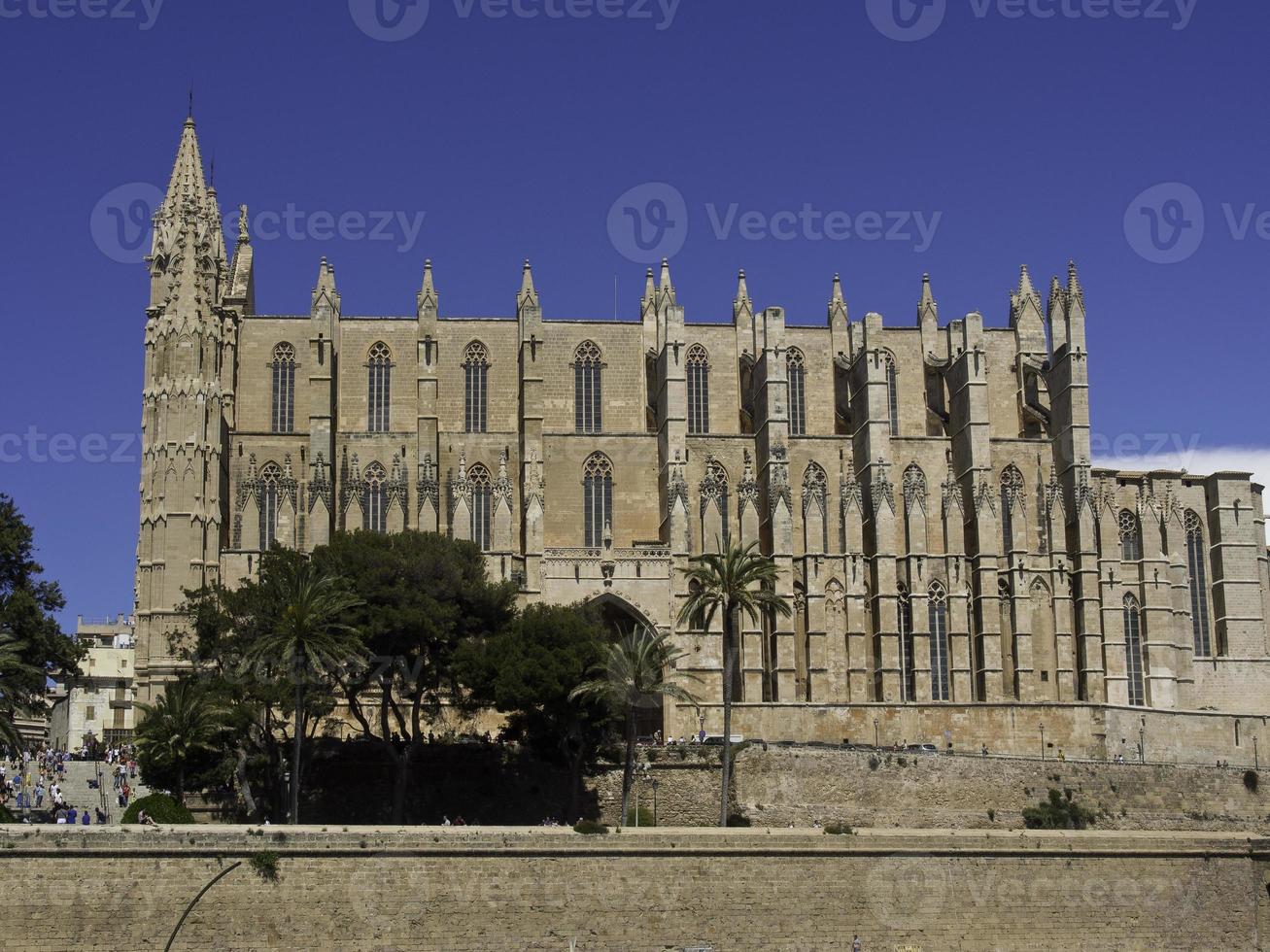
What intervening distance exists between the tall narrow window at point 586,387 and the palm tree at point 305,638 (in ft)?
76.8

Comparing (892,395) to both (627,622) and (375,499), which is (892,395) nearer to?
(627,622)

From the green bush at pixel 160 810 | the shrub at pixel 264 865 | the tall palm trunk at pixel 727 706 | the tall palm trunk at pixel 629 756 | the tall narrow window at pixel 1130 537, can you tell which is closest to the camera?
the shrub at pixel 264 865

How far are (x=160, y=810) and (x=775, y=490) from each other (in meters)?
29.6

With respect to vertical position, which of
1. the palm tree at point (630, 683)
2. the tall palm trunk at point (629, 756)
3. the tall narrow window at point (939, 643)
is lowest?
the tall palm trunk at point (629, 756)

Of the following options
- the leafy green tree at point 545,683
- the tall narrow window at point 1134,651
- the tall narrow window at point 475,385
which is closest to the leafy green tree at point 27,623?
the leafy green tree at point 545,683

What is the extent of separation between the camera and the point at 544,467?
225ft

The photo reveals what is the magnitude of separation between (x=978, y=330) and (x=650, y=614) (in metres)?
19.0

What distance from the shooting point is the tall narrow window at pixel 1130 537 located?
233 ft

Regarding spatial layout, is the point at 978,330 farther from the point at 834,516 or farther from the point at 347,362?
the point at 347,362

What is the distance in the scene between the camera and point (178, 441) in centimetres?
6153

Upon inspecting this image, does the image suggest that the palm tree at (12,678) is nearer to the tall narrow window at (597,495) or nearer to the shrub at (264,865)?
the shrub at (264,865)

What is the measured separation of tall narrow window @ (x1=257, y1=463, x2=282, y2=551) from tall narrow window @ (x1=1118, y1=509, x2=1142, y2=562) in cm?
3223

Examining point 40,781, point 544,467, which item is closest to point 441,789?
point 40,781

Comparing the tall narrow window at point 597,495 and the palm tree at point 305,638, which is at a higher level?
the tall narrow window at point 597,495
